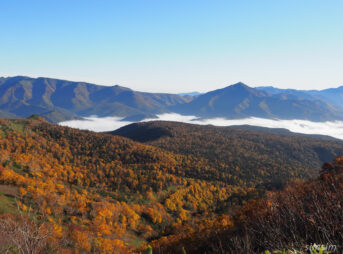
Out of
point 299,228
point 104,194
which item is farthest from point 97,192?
point 299,228

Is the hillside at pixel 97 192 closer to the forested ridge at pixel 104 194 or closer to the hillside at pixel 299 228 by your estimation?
the forested ridge at pixel 104 194

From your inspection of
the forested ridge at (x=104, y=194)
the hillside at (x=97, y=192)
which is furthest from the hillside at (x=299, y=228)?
the hillside at (x=97, y=192)

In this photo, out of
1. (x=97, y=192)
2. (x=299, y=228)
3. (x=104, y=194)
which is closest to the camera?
(x=299, y=228)

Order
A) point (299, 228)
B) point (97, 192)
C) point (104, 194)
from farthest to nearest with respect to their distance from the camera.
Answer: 1. point (97, 192)
2. point (104, 194)
3. point (299, 228)

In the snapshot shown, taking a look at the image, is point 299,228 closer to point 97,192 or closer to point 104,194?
point 104,194

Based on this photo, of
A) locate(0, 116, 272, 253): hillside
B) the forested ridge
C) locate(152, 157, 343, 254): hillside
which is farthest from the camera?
locate(0, 116, 272, 253): hillside

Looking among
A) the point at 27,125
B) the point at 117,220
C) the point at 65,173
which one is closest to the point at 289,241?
the point at 117,220

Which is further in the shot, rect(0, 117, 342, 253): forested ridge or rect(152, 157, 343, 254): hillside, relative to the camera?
rect(0, 117, 342, 253): forested ridge

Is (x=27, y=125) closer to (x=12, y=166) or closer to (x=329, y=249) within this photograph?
(x=12, y=166)

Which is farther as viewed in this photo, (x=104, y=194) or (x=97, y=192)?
(x=97, y=192)

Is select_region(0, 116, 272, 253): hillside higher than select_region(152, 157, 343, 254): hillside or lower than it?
lower

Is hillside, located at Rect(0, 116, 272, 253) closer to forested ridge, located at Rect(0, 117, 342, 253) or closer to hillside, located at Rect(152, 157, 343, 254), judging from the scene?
forested ridge, located at Rect(0, 117, 342, 253)

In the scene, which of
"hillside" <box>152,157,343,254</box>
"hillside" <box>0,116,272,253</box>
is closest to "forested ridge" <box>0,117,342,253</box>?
"hillside" <box>0,116,272,253</box>
